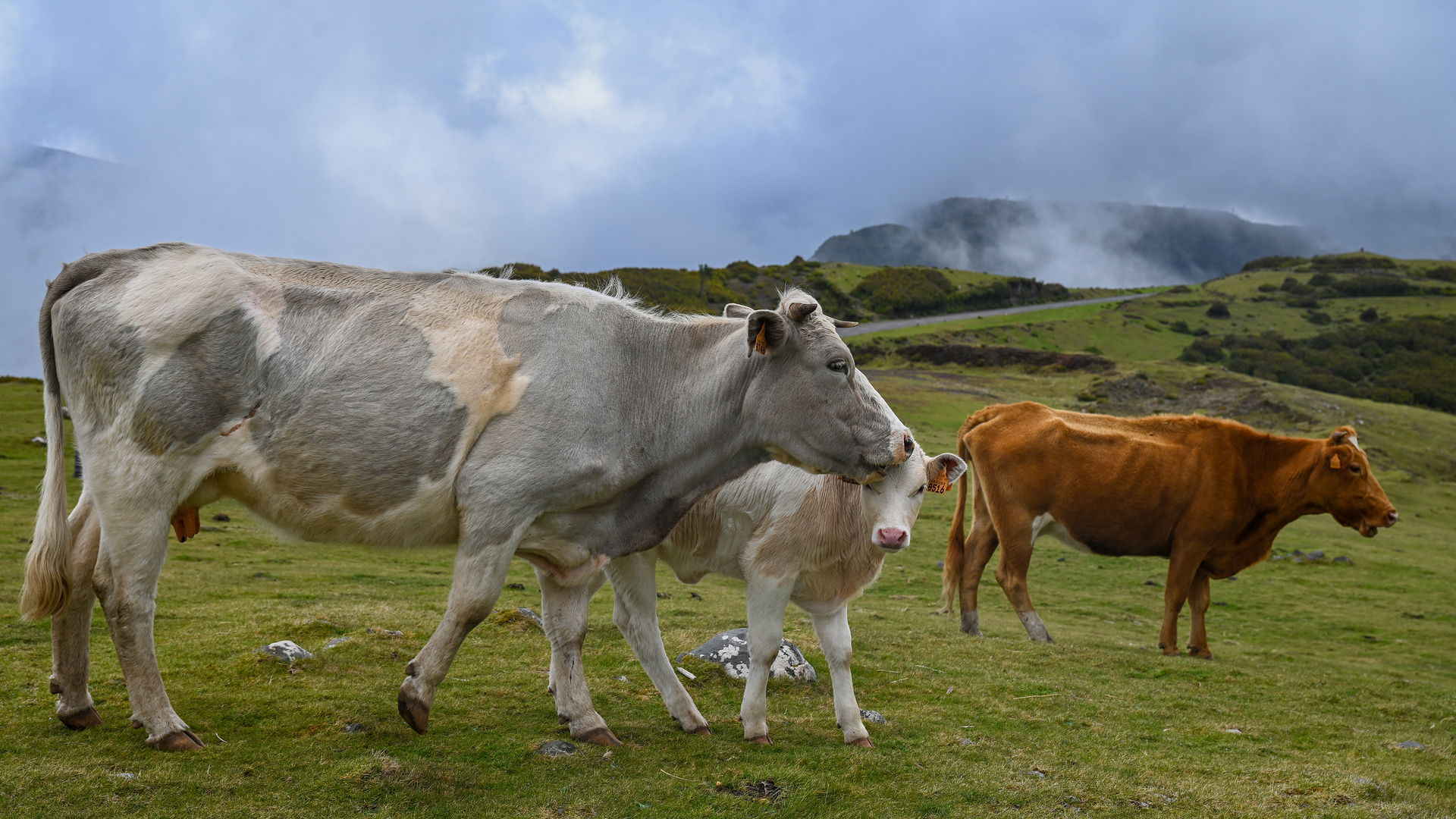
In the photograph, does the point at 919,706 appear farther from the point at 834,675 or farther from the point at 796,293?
the point at 796,293

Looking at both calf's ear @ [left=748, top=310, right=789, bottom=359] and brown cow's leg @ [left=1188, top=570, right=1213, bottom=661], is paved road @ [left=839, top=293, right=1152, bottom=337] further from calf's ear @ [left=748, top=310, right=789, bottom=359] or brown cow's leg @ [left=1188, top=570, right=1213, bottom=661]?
calf's ear @ [left=748, top=310, right=789, bottom=359]

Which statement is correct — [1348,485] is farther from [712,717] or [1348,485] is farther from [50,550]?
[50,550]

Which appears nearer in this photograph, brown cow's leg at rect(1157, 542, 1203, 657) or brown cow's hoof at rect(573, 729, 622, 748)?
brown cow's hoof at rect(573, 729, 622, 748)

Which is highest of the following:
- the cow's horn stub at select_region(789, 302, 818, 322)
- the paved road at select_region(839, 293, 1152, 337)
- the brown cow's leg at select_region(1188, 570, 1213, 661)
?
the paved road at select_region(839, 293, 1152, 337)

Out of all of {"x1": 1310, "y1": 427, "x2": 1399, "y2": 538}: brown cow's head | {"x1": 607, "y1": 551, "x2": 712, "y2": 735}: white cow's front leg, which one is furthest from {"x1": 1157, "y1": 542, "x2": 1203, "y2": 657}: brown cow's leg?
{"x1": 607, "y1": 551, "x2": 712, "y2": 735}: white cow's front leg

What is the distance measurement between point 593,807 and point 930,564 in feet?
50.0

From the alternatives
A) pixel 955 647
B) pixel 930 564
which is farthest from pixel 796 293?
pixel 930 564

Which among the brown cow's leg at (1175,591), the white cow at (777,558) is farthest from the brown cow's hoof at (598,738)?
the brown cow's leg at (1175,591)

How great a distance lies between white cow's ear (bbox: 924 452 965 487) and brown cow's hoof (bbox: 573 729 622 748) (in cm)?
289

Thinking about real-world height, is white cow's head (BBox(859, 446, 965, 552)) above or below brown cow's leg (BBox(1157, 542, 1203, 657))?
above

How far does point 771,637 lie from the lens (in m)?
6.84

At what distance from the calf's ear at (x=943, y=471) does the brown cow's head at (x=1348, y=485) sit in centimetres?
911

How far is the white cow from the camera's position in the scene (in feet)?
22.1

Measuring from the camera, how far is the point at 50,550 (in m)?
5.65
